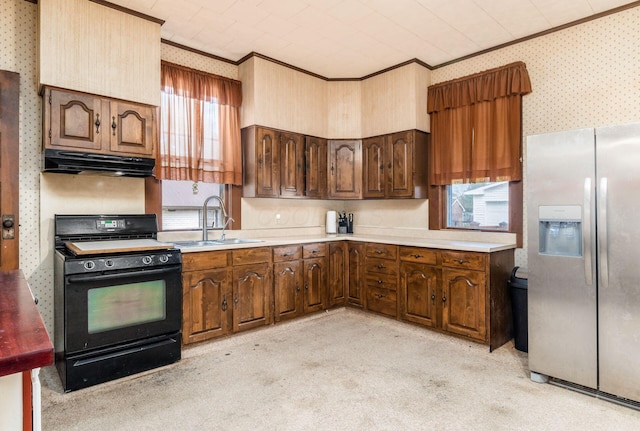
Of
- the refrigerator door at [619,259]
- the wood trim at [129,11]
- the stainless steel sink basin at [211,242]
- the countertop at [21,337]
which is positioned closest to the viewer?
the countertop at [21,337]

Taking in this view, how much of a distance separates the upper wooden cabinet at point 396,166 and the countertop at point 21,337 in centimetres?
368

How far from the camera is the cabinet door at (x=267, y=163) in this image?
417cm

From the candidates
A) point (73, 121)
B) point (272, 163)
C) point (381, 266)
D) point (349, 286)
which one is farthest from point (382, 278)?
point (73, 121)

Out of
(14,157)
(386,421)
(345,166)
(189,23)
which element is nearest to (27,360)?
(386,421)

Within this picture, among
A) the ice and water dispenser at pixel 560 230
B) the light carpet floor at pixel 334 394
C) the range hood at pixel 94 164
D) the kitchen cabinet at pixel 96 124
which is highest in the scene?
the kitchen cabinet at pixel 96 124

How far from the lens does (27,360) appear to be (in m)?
0.88

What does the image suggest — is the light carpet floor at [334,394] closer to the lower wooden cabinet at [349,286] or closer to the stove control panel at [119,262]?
the lower wooden cabinet at [349,286]

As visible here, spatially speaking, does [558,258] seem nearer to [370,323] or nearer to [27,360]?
[370,323]

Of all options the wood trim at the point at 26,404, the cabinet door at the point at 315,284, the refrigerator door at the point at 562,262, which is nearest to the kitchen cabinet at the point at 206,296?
the cabinet door at the point at 315,284

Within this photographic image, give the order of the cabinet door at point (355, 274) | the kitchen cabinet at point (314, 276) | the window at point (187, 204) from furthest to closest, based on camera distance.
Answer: the cabinet door at point (355, 274), the kitchen cabinet at point (314, 276), the window at point (187, 204)

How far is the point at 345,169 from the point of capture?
16.0 feet

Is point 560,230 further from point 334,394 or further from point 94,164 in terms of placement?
point 94,164

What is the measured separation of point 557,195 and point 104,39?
3.77 metres

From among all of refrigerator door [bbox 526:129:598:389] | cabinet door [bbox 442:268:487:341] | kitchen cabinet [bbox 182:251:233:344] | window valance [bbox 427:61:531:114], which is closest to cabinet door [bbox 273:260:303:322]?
kitchen cabinet [bbox 182:251:233:344]
